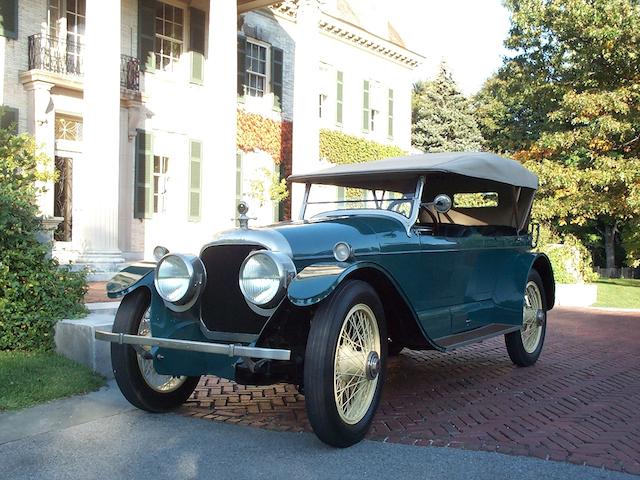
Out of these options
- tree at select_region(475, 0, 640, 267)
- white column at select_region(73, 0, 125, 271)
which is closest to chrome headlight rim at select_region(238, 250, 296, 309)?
white column at select_region(73, 0, 125, 271)

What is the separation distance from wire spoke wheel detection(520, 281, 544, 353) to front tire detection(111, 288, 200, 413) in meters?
3.59

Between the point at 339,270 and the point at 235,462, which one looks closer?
the point at 235,462

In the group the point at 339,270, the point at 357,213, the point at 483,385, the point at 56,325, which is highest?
the point at 357,213

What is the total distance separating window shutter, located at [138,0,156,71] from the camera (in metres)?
15.8

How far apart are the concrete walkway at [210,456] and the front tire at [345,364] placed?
166 mm

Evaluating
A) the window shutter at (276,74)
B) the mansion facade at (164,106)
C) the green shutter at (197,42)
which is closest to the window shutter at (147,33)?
the mansion facade at (164,106)

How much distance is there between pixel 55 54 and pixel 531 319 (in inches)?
464

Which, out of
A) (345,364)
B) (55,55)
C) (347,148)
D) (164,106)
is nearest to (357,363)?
(345,364)

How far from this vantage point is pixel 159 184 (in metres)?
16.7

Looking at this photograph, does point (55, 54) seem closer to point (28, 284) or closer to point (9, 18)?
point (9, 18)

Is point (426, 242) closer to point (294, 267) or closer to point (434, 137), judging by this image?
point (294, 267)

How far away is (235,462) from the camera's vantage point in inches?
141

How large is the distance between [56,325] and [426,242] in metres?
3.44

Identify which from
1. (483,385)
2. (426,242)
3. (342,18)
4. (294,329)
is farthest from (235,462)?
(342,18)
